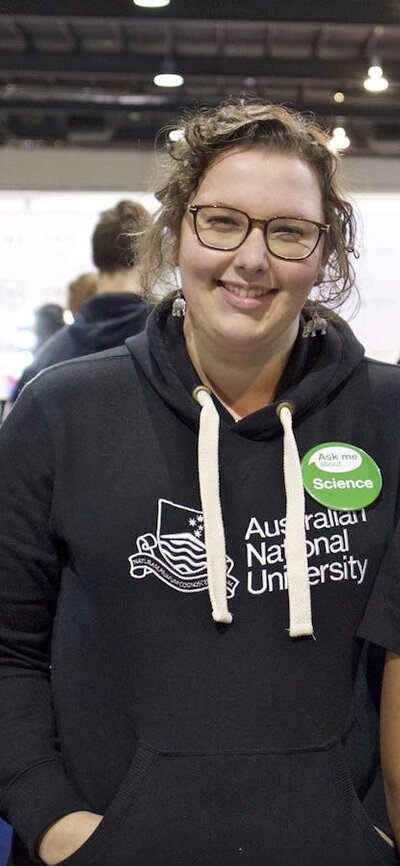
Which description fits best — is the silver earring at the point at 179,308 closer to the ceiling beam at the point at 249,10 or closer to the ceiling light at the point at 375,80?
the ceiling beam at the point at 249,10

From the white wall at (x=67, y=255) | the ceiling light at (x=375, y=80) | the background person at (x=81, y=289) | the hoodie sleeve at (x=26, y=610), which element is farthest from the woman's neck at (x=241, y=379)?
the ceiling light at (x=375, y=80)

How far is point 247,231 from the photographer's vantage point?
1.39 m

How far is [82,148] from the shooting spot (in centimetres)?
958

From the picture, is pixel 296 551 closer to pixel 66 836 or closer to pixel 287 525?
pixel 287 525

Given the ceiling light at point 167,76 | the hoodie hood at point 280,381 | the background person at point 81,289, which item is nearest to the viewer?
the hoodie hood at point 280,381

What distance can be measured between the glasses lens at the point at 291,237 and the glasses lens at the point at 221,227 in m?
0.04

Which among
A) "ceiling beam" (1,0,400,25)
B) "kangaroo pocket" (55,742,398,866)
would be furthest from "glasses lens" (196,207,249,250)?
"ceiling beam" (1,0,400,25)

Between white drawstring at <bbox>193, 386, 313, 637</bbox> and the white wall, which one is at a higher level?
the white wall

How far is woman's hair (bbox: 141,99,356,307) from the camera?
144cm

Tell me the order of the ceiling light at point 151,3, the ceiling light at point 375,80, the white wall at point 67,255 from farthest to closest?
1. the white wall at point 67,255
2. the ceiling light at point 375,80
3. the ceiling light at point 151,3

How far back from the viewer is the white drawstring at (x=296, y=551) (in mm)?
1366

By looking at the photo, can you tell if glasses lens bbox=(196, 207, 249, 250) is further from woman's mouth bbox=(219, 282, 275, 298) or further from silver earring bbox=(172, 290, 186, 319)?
silver earring bbox=(172, 290, 186, 319)

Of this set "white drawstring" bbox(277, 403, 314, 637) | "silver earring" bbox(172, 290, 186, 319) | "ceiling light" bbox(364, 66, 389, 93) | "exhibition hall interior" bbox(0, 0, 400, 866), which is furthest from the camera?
"exhibition hall interior" bbox(0, 0, 400, 866)

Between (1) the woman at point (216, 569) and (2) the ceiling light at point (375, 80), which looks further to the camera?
(2) the ceiling light at point (375, 80)
